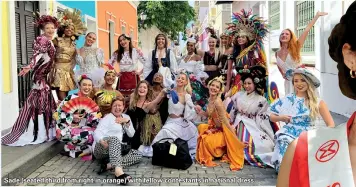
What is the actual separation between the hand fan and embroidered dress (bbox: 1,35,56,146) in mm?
519

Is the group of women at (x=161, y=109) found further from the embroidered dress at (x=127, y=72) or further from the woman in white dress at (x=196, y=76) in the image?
the woman in white dress at (x=196, y=76)

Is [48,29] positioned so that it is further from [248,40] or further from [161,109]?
[248,40]

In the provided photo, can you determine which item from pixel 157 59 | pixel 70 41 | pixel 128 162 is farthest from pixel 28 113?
pixel 157 59

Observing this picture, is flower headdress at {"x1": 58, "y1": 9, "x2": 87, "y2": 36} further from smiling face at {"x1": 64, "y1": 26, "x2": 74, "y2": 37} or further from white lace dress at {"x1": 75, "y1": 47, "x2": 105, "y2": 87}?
white lace dress at {"x1": 75, "y1": 47, "x2": 105, "y2": 87}

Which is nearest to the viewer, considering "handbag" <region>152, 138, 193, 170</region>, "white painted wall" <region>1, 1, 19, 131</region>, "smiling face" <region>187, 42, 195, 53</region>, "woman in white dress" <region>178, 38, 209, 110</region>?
"handbag" <region>152, 138, 193, 170</region>

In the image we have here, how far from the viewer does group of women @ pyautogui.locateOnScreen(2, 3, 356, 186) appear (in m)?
4.98

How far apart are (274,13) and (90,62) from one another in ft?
29.6

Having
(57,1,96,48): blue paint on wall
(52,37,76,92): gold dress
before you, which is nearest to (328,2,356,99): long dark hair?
(52,37,76,92): gold dress

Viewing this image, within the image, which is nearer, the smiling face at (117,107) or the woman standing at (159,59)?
the smiling face at (117,107)

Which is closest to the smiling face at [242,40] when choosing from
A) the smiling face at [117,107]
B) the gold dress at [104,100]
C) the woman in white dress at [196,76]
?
the woman in white dress at [196,76]

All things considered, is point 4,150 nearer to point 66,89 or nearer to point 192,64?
point 66,89

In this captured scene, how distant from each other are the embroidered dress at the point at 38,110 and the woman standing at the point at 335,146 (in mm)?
5180

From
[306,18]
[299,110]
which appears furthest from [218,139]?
[306,18]

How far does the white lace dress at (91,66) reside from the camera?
6574mm
